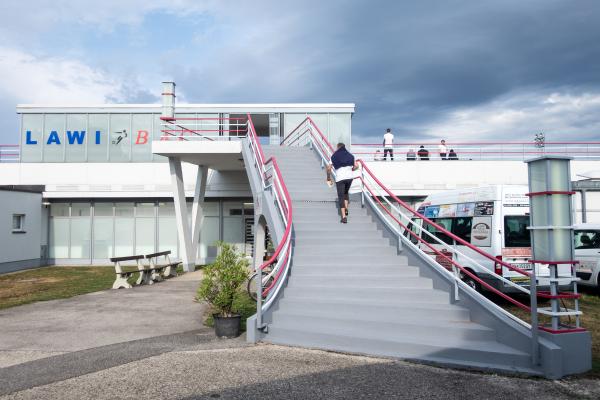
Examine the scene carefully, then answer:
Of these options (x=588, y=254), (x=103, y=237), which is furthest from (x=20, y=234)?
(x=588, y=254)

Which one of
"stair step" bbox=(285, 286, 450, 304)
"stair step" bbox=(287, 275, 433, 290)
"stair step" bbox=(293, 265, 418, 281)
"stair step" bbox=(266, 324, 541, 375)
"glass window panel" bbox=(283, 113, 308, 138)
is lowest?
"stair step" bbox=(266, 324, 541, 375)

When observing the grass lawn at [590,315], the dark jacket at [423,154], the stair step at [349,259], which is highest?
the dark jacket at [423,154]

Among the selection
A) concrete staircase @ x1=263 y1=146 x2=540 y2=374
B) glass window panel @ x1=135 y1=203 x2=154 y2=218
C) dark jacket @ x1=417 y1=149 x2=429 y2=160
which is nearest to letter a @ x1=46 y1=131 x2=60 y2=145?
glass window panel @ x1=135 y1=203 x2=154 y2=218

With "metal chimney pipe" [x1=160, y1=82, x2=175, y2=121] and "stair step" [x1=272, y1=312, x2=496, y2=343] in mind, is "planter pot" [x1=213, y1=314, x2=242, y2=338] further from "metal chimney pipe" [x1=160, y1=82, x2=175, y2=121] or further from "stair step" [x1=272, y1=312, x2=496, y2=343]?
"metal chimney pipe" [x1=160, y1=82, x2=175, y2=121]

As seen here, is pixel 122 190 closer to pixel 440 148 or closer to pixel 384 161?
pixel 384 161

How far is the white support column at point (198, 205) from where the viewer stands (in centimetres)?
2005

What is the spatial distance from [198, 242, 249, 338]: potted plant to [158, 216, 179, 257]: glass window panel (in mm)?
15436

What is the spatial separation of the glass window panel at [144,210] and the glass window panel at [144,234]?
19 cm

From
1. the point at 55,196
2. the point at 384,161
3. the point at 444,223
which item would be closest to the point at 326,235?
the point at 444,223

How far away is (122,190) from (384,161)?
12461mm

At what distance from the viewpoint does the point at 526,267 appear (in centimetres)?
1006

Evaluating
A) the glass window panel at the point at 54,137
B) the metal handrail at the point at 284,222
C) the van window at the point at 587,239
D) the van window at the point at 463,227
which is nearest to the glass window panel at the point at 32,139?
the glass window panel at the point at 54,137

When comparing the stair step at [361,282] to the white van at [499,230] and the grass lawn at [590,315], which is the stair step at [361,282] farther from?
the grass lawn at [590,315]

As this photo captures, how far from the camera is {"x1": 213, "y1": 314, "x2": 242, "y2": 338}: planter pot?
741 centimetres
